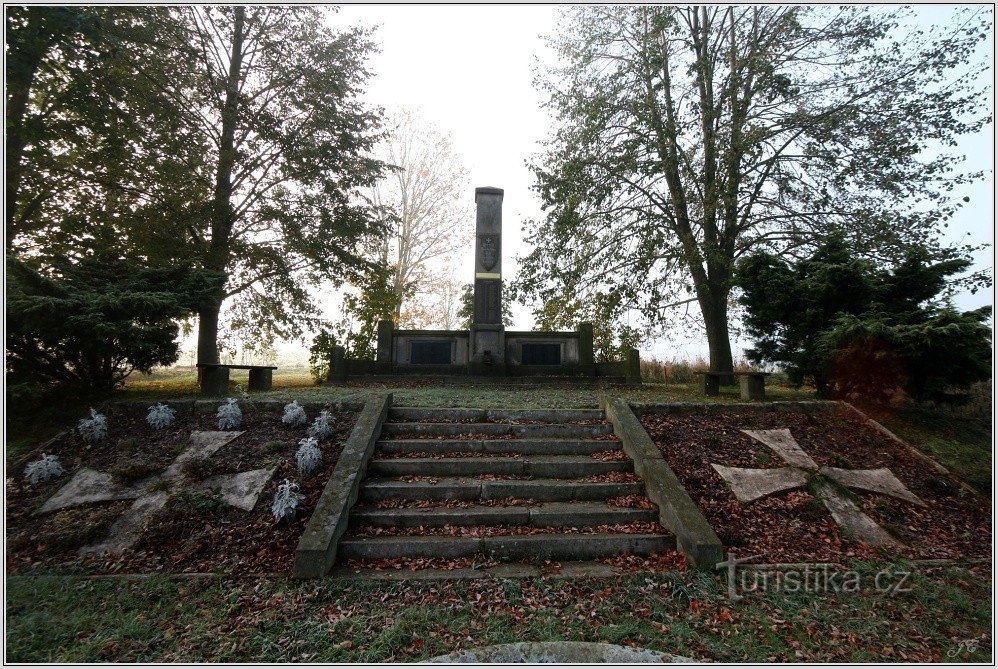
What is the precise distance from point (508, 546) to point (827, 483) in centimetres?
379

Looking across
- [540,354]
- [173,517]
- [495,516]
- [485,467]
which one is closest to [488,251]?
[540,354]

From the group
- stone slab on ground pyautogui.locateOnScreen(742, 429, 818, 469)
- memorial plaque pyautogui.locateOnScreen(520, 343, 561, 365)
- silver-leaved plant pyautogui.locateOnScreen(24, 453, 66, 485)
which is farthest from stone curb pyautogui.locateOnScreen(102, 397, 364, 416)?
memorial plaque pyautogui.locateOnScreen(520, 343, 561, 365)

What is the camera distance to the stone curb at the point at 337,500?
372 centimetres

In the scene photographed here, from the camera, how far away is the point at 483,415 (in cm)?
634

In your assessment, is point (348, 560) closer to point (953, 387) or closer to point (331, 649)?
point (331, 649)

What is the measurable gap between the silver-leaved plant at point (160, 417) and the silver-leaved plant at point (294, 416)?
4.75 ft

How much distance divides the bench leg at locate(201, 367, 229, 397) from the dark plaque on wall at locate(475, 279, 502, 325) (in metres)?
6.49

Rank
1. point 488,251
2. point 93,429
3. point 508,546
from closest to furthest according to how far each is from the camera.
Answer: point 508,546, point 93,429, point 488,251

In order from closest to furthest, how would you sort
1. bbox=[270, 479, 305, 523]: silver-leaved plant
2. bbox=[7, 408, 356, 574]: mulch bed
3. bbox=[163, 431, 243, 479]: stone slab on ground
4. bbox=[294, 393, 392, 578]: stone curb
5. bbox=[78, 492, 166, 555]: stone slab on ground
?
bbox=[294, 393, 392, 578]: stone curb
bbox=[7, 408, 356, 574]: mulch bed
bbox=[78, 492, 166, 555]: stone slab on ground
bbox=[270, 479, 305, 523]: silver-leaved plant
bbox=[163, 431, 243, 479]: stone slab on ground

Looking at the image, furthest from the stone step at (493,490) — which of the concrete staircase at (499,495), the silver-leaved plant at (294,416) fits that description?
the silver-leaved plant at (294,416)

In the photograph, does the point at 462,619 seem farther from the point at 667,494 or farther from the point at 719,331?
the point at 719,331

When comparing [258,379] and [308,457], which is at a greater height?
[258,379]

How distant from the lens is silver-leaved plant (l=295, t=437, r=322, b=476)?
4949mm

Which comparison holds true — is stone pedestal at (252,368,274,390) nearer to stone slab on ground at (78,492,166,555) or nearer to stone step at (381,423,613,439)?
stone step at (381,423,613,439)
